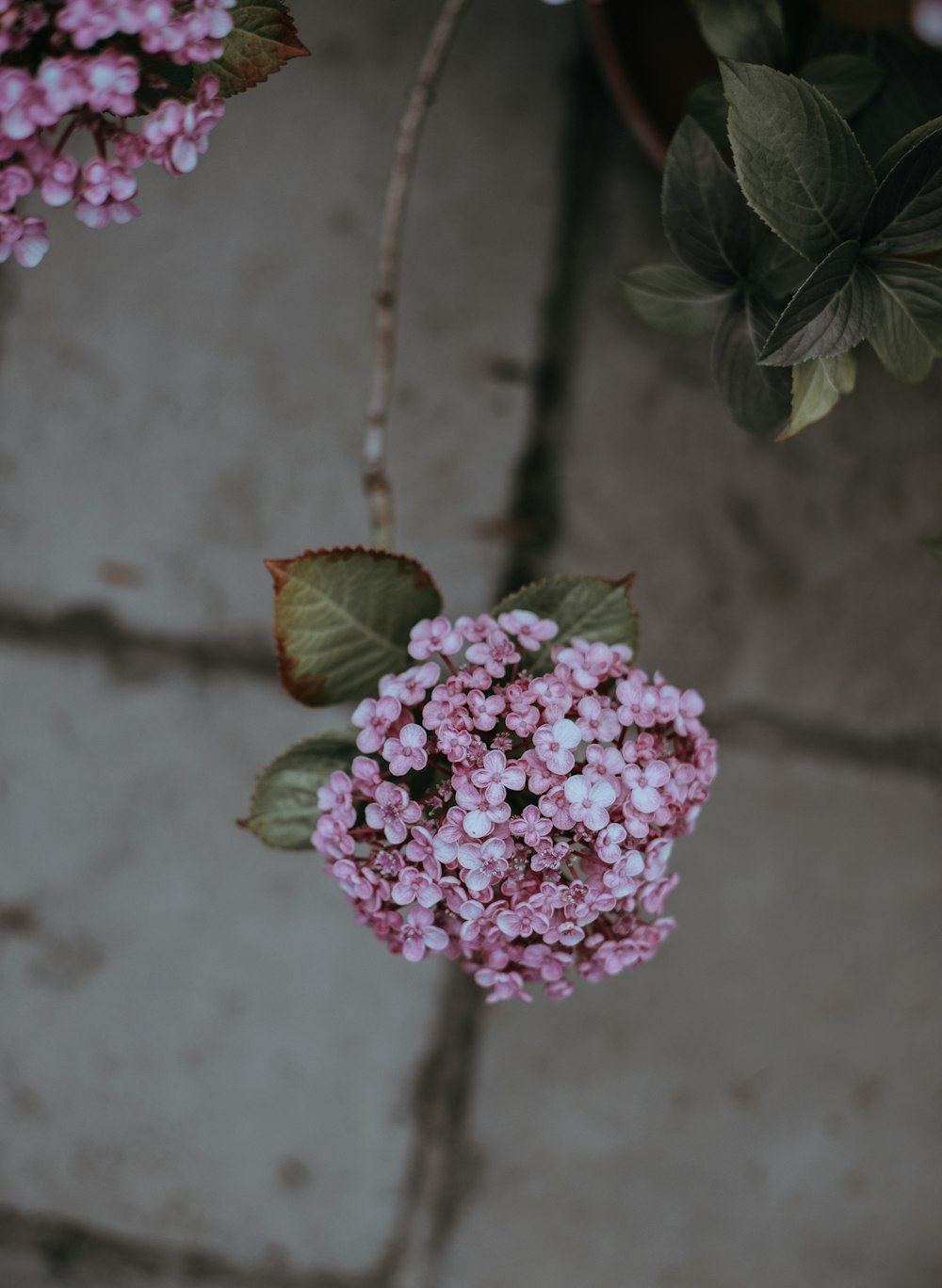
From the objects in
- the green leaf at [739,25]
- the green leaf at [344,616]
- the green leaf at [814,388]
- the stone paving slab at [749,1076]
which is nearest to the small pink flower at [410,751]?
the green leaf at [344,616]

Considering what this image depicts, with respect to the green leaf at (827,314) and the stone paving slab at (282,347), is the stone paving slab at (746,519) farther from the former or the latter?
the green leaf at (827,314)

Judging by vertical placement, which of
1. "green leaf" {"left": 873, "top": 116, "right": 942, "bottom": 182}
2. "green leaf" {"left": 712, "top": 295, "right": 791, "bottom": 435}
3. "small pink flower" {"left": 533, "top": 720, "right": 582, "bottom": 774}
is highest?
"green leaf" {"left": 873, "top": 116, "right": 942, "bottom": 182}

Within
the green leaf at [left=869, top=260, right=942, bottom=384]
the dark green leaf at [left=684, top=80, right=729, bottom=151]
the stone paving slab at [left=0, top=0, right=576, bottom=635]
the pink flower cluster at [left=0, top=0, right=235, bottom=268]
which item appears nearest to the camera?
the pink flower cluster at [left=0, top=0, right=235, bottom=268]

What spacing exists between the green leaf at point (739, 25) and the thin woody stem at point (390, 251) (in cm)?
16

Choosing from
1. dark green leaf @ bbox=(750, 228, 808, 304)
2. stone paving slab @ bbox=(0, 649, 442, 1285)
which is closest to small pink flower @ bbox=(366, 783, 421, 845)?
dark green leaf @ bbox=(750, 228, 808, 304)

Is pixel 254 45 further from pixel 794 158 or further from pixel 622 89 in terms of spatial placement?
pixel 622 89

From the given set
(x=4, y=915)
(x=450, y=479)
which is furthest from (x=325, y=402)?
(x=4, y=915)

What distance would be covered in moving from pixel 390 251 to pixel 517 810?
38cm

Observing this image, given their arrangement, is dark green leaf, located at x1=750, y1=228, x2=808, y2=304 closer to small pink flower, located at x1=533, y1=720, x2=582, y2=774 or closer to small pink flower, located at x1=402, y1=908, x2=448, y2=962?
small pink flower, located at x1=533, y1=720, x2=582, y2=774

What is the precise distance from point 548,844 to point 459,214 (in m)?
0.71

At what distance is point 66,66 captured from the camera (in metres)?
0.46

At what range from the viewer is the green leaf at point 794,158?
519 mm

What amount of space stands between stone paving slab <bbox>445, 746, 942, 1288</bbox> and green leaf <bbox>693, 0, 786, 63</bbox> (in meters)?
0.64

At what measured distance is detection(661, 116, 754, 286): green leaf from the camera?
60cm
